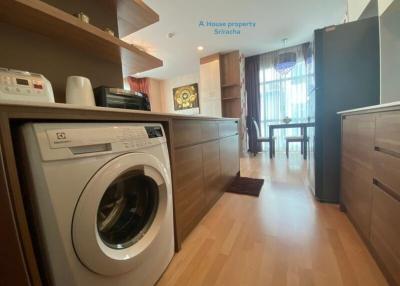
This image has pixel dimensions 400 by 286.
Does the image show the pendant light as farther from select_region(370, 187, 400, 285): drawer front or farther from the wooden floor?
select_region(370, 187, 400, 285): drawer front

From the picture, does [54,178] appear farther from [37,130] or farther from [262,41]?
[262,41]

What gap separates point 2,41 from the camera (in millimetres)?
827

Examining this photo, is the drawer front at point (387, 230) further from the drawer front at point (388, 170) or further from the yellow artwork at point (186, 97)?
the yellow artwork at point (186, 97)

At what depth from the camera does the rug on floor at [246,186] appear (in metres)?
1.99

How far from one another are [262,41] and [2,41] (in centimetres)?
400

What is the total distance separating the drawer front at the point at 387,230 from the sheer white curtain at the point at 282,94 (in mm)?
3554

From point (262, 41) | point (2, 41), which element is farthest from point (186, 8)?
point (2, 41)

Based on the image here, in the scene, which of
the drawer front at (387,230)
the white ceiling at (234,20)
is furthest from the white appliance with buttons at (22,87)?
the white ceiling at (234,20)

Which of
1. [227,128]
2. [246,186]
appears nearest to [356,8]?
[227,128]

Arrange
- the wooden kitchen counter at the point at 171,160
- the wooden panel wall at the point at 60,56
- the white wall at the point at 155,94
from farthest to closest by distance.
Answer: the white wall at the point at 155,94
the wooden panel wall at the point at 60,56
the wooden kitchen counter at the point at 171,160

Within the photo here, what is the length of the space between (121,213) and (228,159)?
1.49 metres

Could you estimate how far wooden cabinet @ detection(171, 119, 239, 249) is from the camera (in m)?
1.10

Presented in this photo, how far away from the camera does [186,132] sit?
3.96 ft

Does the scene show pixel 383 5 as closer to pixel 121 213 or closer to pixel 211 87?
pixel 121 213
